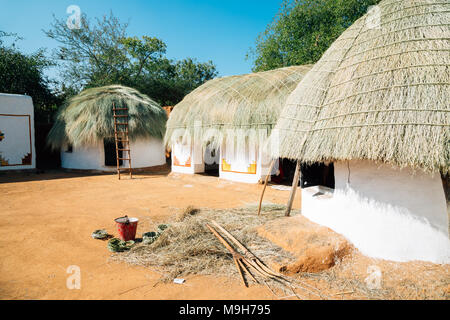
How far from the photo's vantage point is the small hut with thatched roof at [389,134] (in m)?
3.30

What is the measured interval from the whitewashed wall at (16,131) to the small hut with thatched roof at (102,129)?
120cm

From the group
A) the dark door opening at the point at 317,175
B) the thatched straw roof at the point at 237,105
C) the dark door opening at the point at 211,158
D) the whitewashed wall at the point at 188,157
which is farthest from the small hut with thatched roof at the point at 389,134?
the dark door opening at the point at 211,158

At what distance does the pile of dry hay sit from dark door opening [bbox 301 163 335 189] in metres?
1.23

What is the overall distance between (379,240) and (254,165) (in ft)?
21.7

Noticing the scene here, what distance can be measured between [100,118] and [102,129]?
559 mm

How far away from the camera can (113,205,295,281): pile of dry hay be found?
3.71 m

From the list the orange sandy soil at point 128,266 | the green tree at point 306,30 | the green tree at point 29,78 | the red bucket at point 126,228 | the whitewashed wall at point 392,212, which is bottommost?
the orange sandy soil at point 128,266

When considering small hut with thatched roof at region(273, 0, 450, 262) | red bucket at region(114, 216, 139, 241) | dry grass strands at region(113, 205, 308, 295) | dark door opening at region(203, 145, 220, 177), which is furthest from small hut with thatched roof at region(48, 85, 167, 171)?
small hut with thatched roof at region(273, 0, 450, 262)

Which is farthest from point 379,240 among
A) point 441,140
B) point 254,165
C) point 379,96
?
point 254,165

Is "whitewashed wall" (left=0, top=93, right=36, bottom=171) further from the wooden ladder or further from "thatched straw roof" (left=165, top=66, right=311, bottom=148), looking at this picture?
"thatched straw roof" (left=165, top=66, right=311, bottom=148)

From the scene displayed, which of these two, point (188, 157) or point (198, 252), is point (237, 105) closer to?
point (188, 157)

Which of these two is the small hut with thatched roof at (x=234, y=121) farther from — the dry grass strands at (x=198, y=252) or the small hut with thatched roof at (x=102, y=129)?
the dry grass strands at (x=198, y=252)
